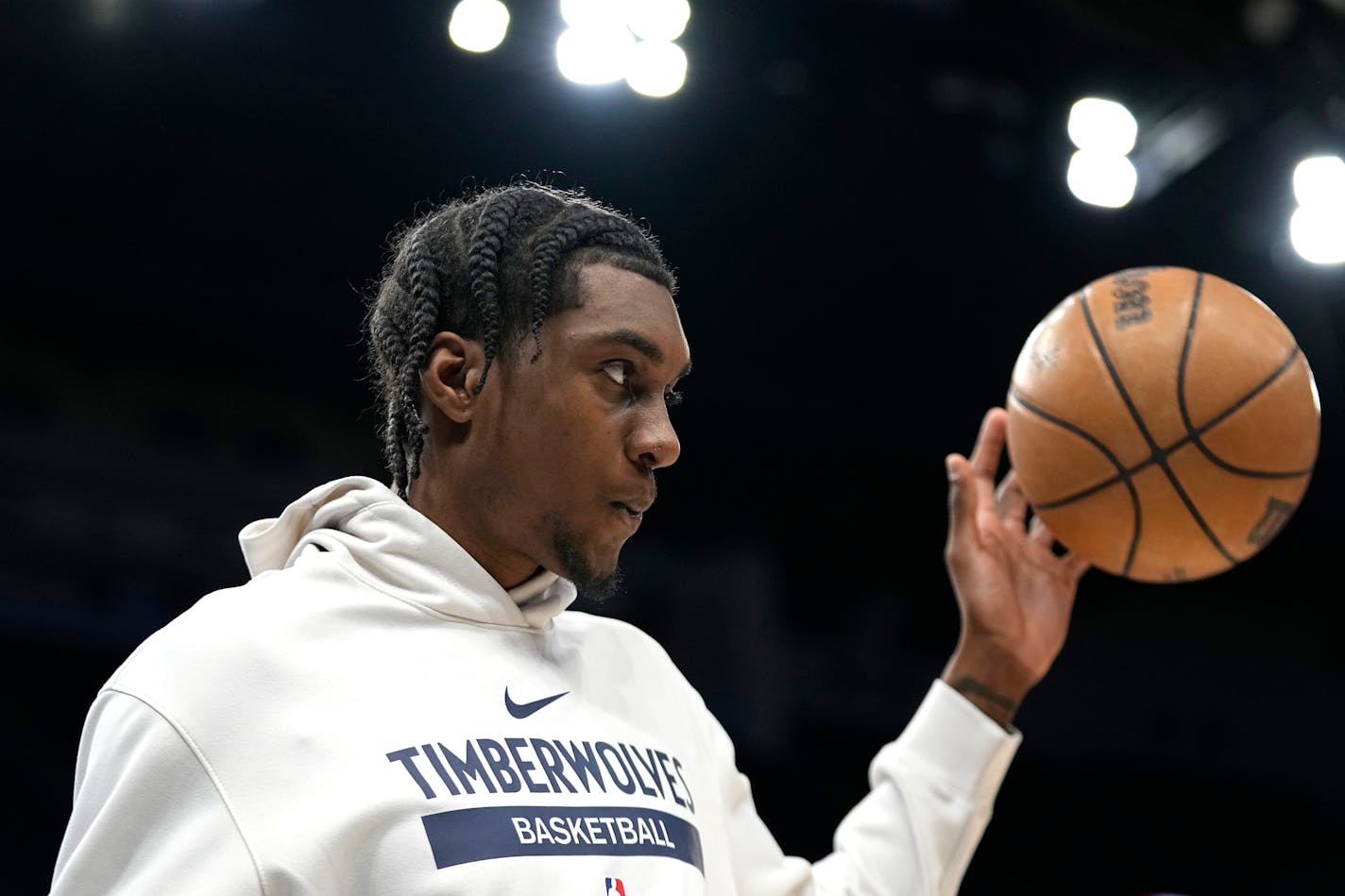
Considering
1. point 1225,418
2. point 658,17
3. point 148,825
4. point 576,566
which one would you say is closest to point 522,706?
point 576,566

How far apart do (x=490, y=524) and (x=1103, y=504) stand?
94cm

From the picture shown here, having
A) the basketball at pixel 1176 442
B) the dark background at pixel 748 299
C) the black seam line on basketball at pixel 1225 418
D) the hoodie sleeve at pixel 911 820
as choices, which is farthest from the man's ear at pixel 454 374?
the dark background at pixel 748 299

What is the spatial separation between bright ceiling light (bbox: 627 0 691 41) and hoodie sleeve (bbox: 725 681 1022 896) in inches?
102

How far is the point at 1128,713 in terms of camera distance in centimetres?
708

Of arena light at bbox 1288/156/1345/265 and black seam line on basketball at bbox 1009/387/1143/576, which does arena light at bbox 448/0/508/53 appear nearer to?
black seam line on basketball at bbox 1009/387/1143/576

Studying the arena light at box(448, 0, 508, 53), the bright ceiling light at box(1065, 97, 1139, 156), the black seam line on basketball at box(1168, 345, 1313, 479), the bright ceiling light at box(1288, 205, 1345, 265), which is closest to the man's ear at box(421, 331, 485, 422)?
the black seam line on basketball at box(1168, 345, 1313, 479)

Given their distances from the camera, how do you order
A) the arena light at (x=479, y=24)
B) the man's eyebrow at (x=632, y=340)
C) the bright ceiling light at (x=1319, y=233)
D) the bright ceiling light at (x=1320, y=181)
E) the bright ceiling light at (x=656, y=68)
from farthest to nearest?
1. the bright ceiling light at (x=1319, y=233)
2. the bright ceiling light at (x=1320, y=181)
3. the bright ceiling light at (x=656, y=68)
4. the arena light at (x=479, y=24)
5. the man's eyebrow at (x=632, y=340)

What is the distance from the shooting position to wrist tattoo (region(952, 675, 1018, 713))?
1933mm

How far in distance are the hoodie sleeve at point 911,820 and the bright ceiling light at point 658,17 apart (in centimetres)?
259

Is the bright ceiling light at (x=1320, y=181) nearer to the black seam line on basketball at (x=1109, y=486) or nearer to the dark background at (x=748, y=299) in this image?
the dark background at (x=748, y=299)

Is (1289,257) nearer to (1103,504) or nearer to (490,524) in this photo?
(1103,504)

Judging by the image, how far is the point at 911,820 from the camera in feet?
6.07

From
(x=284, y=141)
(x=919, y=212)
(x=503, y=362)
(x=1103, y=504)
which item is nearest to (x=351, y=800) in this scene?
(x=503, y=362)

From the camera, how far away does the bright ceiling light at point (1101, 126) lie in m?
4.60
